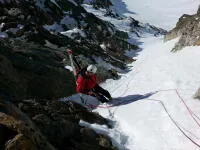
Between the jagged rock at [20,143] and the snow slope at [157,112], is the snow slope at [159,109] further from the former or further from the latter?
the jagged rock at [20,143]

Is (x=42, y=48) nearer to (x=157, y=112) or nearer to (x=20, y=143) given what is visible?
(x=157, y=112)

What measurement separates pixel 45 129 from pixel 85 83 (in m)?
8.51

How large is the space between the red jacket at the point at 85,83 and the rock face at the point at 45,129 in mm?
3699

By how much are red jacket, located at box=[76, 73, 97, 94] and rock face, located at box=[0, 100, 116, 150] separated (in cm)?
370

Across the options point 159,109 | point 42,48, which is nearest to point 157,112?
point 159,109

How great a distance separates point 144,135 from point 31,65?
11.9 metres

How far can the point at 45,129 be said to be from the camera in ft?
40.2

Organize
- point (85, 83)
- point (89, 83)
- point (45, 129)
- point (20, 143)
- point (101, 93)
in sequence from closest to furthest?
point (20, 143), point (45, 129), point (85, 83), point (89, 83), point (101, 93)

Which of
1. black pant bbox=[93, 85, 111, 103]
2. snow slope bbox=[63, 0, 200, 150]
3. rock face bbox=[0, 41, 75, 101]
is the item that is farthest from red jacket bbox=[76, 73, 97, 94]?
rock face bbox=[0, 41, 75, 101]

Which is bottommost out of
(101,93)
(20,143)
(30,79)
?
(30,79)

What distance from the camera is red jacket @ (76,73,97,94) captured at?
2052 centimetres

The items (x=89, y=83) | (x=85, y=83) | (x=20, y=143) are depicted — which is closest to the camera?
(x=20, y=143)

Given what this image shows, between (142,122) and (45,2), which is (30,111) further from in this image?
(45,2)

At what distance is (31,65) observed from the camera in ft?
82.8
